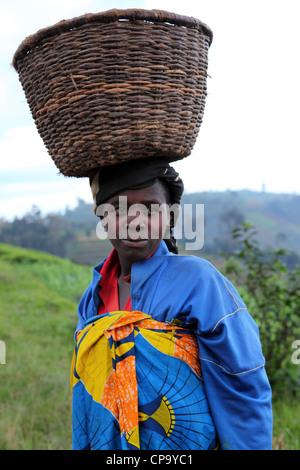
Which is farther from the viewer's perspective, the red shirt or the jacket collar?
the red shirt

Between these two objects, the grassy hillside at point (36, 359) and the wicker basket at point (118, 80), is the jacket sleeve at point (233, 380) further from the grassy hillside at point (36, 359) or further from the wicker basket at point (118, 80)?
the grassy hillside at point (36, 359)

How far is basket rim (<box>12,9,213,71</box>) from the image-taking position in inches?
53.3

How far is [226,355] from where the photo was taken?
1.42m

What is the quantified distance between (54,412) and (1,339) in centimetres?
262

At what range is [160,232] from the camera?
63.4 inches

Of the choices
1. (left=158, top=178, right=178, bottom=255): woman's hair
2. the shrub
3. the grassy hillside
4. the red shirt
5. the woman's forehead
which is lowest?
the grassy hillside

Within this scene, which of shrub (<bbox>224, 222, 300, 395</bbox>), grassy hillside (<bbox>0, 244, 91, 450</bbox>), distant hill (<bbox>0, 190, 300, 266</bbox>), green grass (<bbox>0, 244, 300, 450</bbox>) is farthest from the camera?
distant hill (<bbox>0, 190, 300, 266</bbox>)

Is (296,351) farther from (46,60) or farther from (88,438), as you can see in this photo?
(46,60)

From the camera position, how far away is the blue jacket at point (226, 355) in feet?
4.69

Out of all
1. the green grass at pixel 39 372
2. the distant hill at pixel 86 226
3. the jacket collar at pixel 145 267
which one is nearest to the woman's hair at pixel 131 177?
the jacket collar at pixel 145 267

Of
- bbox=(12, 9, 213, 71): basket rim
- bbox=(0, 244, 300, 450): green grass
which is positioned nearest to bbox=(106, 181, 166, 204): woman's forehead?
bbox=(12, 9, 213, 71): basket rim

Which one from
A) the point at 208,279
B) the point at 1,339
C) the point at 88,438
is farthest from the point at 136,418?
the point at 1,339

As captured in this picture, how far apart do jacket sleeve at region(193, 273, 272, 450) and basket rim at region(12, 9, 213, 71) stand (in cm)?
84

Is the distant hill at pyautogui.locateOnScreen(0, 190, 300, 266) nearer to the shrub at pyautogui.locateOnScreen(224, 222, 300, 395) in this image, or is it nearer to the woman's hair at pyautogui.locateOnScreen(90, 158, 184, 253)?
the shrub at pyautogui.locateOnScreen(224, 222, 300, 395)
